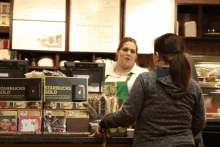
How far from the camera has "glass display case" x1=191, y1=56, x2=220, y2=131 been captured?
6.42 feet

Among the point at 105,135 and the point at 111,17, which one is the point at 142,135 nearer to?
the point at 105,135

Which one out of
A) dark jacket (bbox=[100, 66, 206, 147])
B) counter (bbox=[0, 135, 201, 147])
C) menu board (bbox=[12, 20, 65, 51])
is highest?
menu board (bbox=[12, 20, 65, 51])

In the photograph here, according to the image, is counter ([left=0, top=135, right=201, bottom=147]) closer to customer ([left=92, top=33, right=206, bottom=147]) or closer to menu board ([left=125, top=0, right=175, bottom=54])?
customer ([left=92, top=33, right=206, bottom=147])

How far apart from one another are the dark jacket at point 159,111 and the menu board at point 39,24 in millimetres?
2254

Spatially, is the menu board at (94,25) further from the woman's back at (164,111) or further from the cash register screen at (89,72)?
the woman's back at (164,111)

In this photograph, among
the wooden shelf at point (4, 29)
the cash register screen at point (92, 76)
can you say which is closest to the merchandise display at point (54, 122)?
the cash register screen at point (92, 76)

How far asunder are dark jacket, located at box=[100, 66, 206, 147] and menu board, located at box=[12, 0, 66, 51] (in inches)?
88.7

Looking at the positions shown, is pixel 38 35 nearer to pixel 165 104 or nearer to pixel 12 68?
pixel 12 68

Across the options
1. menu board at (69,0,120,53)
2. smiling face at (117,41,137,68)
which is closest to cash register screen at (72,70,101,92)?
smiling face at (117,41,137,68)

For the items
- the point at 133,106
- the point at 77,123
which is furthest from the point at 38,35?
the point at 133,106

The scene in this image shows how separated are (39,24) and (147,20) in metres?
1.48

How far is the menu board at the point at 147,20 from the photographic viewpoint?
3.21 metres

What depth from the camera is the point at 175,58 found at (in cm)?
105

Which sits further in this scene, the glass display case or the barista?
the barista
